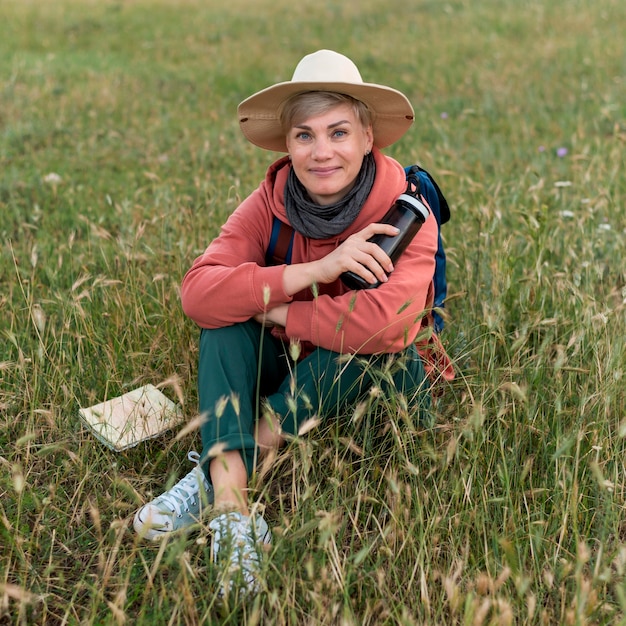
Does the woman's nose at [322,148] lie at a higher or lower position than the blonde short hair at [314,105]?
lower

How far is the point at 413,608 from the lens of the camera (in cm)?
196

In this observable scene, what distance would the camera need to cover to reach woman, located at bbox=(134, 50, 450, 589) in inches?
94.5

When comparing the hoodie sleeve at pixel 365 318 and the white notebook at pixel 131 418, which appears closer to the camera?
the hoodie sleeve at pixel 365 318

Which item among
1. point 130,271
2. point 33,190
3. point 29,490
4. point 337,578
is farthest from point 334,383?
point 33,190

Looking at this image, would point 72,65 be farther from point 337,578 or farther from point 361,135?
point 337,578

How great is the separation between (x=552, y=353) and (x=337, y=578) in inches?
59.2

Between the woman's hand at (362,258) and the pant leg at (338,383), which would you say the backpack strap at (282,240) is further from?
the pant leg at (338,383)

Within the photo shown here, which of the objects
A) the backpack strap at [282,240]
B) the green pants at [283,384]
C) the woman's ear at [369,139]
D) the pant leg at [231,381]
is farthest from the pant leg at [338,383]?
the woman's ear at [369,139]

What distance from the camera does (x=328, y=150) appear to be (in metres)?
2.54

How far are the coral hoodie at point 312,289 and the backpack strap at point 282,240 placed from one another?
2 centimetres

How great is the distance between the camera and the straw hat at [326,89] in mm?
2488

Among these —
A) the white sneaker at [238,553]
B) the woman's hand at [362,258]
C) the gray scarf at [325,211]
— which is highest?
the gray scarf at [325,211]

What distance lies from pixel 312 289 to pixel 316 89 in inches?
29.0

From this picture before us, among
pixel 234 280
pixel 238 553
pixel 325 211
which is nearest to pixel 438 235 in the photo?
pixel 325 211
